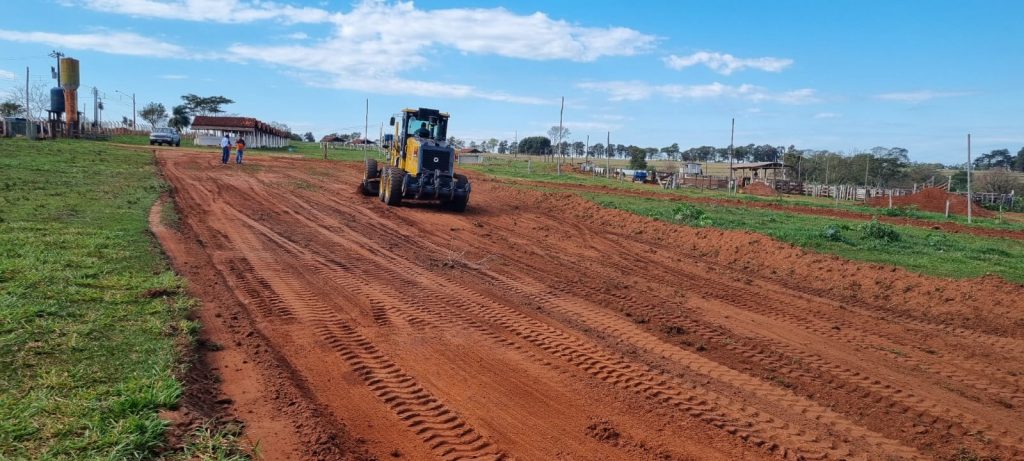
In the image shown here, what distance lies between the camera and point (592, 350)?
6.75 metres

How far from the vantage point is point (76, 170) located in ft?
70.4

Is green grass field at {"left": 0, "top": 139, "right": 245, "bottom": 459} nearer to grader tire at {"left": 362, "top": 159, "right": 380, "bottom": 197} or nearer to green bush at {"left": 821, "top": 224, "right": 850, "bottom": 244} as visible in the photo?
grader tire at {"left": 362, "top": 159, "right": 380, "bottom": 197}

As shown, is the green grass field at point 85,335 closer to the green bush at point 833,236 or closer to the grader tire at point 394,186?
the grader tire at point 394,186

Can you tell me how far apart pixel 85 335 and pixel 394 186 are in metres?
13.2

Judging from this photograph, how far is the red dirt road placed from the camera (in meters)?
4.82

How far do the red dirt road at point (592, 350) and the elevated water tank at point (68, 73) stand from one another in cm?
4702

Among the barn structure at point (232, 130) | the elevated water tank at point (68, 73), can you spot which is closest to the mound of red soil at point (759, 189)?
the barn structure at point (232, 130)

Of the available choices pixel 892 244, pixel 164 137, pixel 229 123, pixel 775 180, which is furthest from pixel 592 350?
pixel 229 123

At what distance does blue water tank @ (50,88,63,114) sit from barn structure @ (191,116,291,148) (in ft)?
35.4

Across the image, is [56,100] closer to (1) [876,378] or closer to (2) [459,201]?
(2) [459,201]

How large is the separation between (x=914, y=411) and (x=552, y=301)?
4385 mm

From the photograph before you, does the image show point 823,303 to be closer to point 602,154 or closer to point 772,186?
point 772,186

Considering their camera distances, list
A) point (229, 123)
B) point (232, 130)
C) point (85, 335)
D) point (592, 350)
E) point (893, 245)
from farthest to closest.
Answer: point (229, 123) < point (232, 130) < point (893, 245) < point (592, 350) < point (85, 335)

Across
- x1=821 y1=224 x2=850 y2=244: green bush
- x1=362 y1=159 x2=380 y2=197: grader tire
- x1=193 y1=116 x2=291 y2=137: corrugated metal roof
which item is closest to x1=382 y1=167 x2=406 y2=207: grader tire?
x1=362 y1=159 x2=380 y2=197: grader tire
